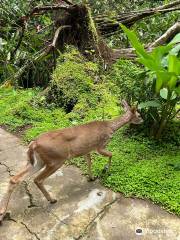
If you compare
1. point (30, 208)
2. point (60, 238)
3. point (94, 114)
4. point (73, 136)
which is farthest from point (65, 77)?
point (60, 238)

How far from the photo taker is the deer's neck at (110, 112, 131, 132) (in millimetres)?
4801

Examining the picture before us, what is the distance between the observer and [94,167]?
4.84 metres

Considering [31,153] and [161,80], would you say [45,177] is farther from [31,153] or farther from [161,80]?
[161,80]

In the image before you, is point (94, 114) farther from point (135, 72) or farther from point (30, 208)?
point (30, 208)

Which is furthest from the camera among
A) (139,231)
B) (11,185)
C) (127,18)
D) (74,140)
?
(127,18)

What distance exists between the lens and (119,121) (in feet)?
16.0

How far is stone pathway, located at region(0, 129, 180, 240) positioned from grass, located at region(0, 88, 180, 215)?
0.17 meters

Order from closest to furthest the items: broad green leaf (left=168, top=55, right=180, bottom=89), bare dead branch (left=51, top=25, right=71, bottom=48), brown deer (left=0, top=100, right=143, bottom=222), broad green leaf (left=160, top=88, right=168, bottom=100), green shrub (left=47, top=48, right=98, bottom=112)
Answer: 1. brown deer (left=0, top=100, right=143, bottom=222)
2. broad green leaf (left=168, top=55, right=180, bottom=89)
3. broad green leaf (left=160, top=88, right=168, bottom=100)
4. green shrub (left=47, top=48, right=98, bottom=112)
5. bare dead branch (left=51, top=25, right=71, bottom=48)

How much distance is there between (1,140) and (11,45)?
9.74ft

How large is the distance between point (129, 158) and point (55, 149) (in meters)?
1.32

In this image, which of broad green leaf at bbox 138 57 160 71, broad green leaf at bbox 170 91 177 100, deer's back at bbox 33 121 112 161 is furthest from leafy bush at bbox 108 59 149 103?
deer's back at bbox 33 121 112 161

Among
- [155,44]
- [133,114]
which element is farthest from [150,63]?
[155,44]

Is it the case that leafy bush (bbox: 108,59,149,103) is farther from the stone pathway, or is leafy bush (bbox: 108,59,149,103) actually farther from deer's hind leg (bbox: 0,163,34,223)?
deer's hind leg (bbox: 0,163,34,223)

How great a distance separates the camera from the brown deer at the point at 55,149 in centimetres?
400
